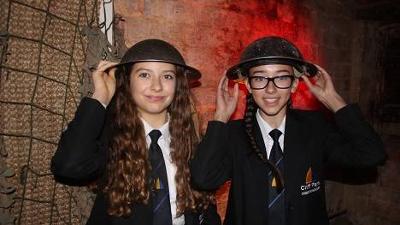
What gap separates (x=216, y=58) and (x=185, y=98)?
998 millimetres

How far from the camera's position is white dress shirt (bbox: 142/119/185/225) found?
7.87 feet

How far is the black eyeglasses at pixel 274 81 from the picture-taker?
2486 millimetres

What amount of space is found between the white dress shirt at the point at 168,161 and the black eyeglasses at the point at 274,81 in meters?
0.78

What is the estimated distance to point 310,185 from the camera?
2.48 meters

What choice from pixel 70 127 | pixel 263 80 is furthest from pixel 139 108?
pixel 263 80

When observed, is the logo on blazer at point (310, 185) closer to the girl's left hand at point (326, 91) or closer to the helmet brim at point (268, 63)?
the girl's left hand at point (326, 91)

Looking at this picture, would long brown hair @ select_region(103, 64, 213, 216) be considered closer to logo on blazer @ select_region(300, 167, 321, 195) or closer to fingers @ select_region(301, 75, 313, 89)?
logo on blazer @ select_region(300, 167, 321, 195)

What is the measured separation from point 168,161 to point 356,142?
1415 mm

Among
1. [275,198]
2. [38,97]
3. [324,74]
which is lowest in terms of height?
[275,198]

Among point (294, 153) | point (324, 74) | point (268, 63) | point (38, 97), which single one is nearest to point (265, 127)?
point (294, 153)

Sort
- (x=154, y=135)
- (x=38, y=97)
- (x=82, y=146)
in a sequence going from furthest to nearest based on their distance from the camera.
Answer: (x=38, y=97) → (x=154, y=135) → (x=82, y=146)

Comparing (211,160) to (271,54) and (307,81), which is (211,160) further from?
(307,81)

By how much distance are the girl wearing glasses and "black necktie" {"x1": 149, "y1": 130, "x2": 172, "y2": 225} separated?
232mm

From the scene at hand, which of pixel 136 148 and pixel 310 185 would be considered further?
pixel 310 185
